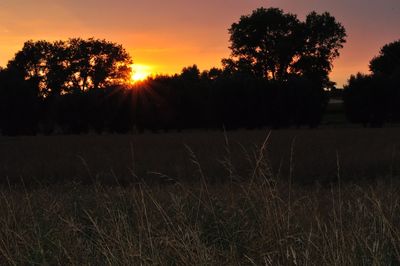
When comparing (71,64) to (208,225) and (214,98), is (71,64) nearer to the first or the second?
(214,98)

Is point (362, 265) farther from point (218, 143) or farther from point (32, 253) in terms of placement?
point (218, 143)

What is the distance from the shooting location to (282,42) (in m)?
65.2

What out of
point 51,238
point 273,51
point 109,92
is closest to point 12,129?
point 109,92

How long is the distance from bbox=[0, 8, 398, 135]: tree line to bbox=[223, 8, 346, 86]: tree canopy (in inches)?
5.4

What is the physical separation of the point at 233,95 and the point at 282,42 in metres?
14.7

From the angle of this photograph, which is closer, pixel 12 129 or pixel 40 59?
pixel 12 129

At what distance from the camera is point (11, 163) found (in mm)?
19938

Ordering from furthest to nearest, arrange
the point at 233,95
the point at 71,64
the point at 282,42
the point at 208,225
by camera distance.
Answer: the point at 71,64 < the point at 282,42 < the point at 233,95 < the point at 208,225

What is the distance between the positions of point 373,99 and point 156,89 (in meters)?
25.9

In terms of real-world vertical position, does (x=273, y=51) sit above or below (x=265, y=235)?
above

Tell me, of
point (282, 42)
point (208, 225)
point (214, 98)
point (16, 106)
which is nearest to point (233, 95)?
point (214, 98)

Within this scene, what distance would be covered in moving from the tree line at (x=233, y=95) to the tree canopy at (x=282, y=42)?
0.14m

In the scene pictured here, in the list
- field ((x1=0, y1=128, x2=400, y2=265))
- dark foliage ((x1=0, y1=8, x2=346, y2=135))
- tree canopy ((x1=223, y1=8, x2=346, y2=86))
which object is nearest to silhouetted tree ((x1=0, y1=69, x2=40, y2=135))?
dark foliage ((x1=0, y1=8, x2=346, y2=135))

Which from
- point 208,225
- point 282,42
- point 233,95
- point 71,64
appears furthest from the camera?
point 71,64
